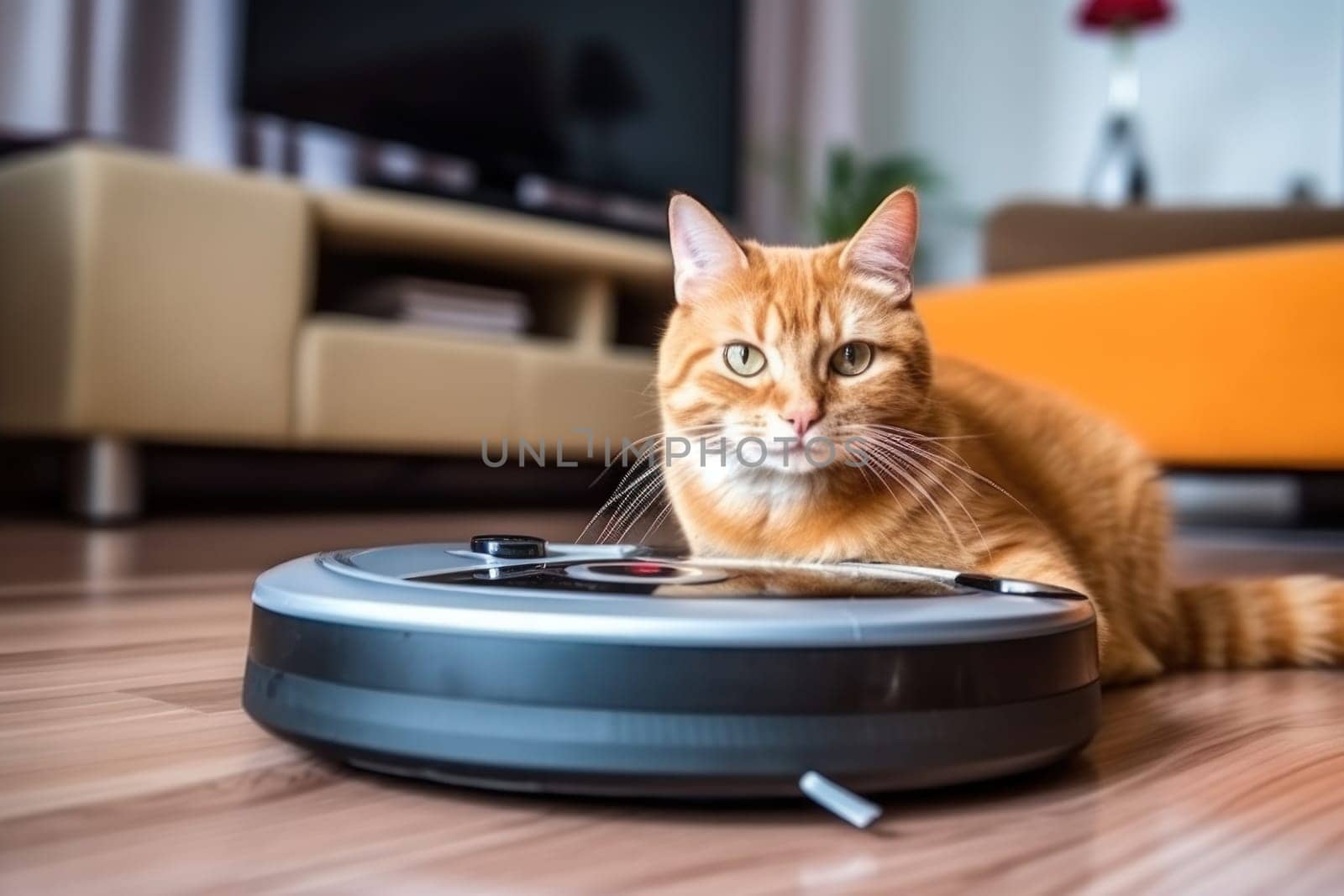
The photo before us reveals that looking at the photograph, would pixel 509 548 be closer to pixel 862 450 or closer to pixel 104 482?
pixel 862 450

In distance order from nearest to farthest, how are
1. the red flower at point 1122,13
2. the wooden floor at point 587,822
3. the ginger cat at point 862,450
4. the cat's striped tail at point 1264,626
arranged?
the wooden floor at point 587,822 → the ginger cat at point 862,450 → the cat's striped tail at point 1264,626 → the red flower at point 1122,13

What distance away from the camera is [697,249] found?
992mm

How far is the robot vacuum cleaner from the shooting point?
549 mm

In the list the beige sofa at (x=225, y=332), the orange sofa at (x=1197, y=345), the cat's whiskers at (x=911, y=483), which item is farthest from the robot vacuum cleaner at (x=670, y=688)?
the orange sofa at (x=1197, y=345)

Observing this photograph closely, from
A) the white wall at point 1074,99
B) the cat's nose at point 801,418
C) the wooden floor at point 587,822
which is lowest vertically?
the wooden floor at point 587,822

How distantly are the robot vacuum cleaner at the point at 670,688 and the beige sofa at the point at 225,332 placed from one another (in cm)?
131

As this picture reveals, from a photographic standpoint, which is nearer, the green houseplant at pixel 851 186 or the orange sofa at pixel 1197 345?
the orange sofa at pixel 1197 345

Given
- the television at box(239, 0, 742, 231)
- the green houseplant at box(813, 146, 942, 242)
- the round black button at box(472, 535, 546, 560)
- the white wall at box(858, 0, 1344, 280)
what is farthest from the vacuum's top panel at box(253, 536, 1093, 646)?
the white wall at box(858, 0, 1344, 280)

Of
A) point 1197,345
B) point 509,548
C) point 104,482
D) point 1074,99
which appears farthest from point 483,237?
point 1074,99

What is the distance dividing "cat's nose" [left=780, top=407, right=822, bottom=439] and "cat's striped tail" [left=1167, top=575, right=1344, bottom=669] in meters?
0.51

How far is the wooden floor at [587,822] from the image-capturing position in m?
0.49

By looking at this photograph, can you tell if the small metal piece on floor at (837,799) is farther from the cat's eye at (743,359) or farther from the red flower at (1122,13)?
the red flower at (1122,13)

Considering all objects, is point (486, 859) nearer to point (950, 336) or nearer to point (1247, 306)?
point (1247, 306)

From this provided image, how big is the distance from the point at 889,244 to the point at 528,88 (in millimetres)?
2709
